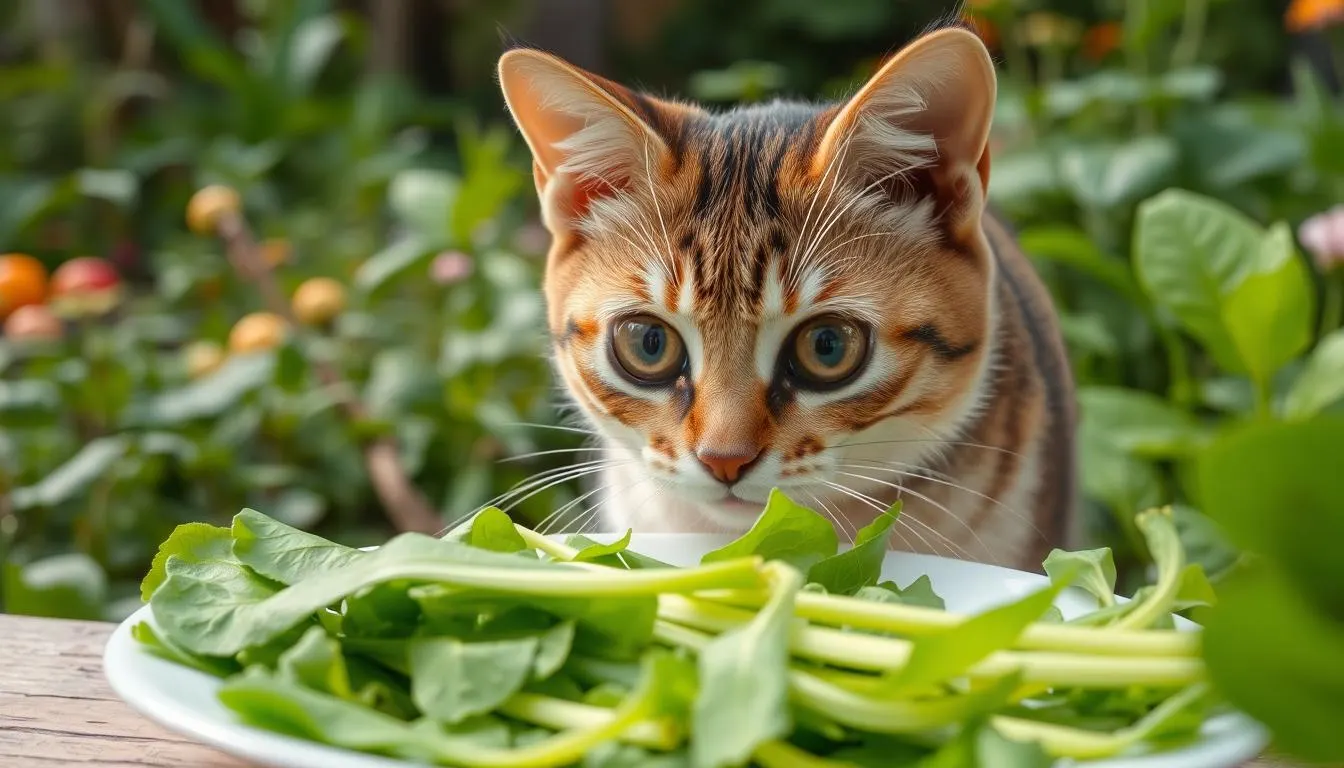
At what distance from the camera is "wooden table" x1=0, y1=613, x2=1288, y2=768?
3.28 feet

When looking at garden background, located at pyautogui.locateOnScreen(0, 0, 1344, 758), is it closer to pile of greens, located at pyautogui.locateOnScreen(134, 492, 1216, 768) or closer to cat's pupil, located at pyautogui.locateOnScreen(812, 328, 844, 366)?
cat's pupil, located at pyautogui.locateOnScreen(812, 328, 844, 366)

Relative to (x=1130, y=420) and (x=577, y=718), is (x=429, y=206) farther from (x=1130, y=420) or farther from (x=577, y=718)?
(x=577, y=718)

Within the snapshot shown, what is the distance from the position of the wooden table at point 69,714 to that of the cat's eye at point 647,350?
629mm

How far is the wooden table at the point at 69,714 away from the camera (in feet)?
3.28

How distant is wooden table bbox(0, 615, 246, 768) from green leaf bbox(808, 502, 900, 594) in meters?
0.50

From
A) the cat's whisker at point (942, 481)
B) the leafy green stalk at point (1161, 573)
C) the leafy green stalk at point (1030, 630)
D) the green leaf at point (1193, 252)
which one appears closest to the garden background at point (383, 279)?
the green leaf at point (1193, 252)

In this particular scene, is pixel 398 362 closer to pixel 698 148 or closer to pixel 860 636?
pixel 698 148

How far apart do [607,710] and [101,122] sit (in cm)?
404

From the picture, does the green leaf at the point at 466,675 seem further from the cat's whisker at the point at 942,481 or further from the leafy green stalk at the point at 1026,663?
the cat's whisker at the point at 942,481

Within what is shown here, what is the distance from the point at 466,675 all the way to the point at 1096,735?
0.43 metres

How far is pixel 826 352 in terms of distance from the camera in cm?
145

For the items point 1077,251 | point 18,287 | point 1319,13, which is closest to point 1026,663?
point 1077,251

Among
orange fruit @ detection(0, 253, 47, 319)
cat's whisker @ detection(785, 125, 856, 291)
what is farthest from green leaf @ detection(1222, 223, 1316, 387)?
orange fruit @ detection(0, 253, 47, 319)

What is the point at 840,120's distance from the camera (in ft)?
4.74
